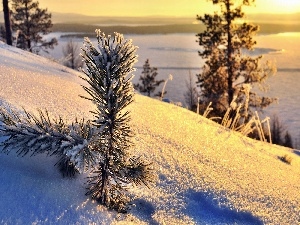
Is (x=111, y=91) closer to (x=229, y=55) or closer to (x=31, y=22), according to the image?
(x=229, y=55)

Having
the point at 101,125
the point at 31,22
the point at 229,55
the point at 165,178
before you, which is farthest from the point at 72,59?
the point at 101,125

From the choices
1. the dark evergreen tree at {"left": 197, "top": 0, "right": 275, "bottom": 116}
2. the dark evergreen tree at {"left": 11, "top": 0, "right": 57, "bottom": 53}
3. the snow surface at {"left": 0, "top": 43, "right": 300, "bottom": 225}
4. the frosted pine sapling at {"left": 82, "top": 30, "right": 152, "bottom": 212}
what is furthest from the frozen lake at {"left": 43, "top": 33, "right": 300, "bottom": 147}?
the frosted pine sapling at {"left": 82, "top": 30, "right": 152, "bottom": 212}

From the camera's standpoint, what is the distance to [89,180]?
8.75 feet

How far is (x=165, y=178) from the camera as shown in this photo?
140 inches

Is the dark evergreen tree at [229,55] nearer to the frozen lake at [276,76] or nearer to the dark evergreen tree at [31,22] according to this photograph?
the frozen lake at [276,76]

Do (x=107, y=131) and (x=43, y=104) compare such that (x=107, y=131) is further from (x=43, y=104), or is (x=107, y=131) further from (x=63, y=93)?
(x=63, y=93)

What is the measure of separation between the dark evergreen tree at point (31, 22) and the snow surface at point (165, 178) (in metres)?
28.5

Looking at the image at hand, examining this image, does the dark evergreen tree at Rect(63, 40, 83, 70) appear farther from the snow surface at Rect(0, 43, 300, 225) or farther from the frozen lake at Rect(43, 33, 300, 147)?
the snow surface at Rect(0, 43, 300, 225)

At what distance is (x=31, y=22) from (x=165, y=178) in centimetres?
3166

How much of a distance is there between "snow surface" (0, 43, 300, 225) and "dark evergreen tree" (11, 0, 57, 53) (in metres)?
28.5

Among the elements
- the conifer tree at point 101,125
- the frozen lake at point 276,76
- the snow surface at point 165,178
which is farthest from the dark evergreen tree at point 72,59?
the conifer tree at point 101,125

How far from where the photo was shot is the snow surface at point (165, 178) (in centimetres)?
246

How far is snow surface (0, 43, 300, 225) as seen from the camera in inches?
96.9

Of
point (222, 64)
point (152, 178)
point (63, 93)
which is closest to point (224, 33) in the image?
point (222, 64)
